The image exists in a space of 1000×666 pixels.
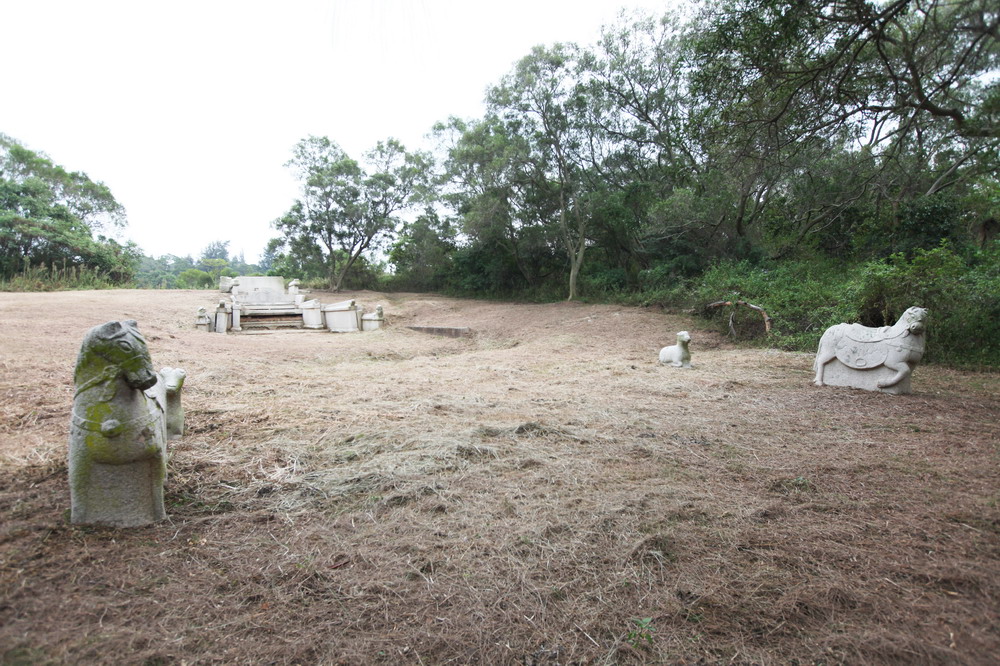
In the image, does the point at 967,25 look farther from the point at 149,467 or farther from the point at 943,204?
the point at 943,204

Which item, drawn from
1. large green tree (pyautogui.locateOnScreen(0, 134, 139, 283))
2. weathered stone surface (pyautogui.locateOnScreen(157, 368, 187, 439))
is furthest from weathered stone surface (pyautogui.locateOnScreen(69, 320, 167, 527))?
large green tree (pyautogui.locateOnScreen(0, 134, 139, 283))

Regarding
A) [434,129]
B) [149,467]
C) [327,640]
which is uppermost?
[434,129]

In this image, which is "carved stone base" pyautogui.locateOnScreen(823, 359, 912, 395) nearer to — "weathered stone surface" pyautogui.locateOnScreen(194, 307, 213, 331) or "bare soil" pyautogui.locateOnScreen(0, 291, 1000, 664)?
"bare soil" pyautogui.locateOnScreen(0, 291, 1000, 664)

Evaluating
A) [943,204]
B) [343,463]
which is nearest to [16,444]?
[343,463]

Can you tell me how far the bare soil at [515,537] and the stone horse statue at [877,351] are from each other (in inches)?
23.2

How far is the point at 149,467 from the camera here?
2035 millimetres

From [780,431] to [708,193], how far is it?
9.44 metres

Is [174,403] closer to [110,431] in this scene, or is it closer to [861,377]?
[110,431]

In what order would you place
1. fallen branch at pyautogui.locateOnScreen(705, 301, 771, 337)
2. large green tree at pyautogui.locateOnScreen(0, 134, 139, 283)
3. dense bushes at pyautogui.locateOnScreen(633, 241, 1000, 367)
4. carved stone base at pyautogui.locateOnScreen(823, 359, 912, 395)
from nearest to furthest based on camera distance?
carved stone base at pyautogui.locateOnScreen(823, 359, 912, 395) → dense bushes at pyautogui.locateOnScreen(633, 241, 1000, 367) → fallen branch at pyautogui.locateOnScreen(705, 301, 771, 337) → large green tree at pyautogui.locateOnScreen(0, 134, 139, 283)

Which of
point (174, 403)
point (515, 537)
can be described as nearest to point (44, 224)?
point (174, 403)

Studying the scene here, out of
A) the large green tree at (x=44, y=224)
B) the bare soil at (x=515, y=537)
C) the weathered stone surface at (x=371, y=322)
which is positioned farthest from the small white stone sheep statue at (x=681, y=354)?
the large green tree at (x=44, y=224)

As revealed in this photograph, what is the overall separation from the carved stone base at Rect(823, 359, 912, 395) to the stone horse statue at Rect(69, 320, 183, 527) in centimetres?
606

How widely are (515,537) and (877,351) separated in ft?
16.2

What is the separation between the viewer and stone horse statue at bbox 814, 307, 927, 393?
4.83 meters
